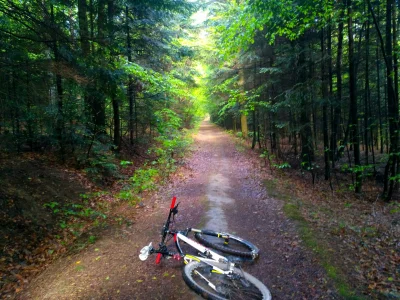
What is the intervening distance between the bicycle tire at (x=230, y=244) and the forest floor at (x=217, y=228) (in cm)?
30

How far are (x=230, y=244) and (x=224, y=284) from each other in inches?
58.4

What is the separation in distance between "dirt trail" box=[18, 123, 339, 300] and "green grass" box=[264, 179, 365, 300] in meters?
0.17

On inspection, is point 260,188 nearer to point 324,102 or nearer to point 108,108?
point 324,102

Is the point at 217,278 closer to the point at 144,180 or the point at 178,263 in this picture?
the point at 178,263

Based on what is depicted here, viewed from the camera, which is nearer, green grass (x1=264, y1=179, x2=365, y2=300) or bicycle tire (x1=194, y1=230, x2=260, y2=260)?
green grass (x1=264, y1=179, x2=365, y2=300)

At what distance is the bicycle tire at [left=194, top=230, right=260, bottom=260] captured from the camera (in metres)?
5.36

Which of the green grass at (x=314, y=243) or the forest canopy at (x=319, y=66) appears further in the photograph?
the forest canopy at (x=319, y=66)

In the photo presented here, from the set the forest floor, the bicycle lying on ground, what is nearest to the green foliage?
the forest floor

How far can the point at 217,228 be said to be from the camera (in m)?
6.89

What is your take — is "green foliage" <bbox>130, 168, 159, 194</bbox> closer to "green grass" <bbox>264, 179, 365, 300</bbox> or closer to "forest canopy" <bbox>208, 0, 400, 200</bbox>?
"green grass" <bbox>264, 179, 365, 300</bbox>

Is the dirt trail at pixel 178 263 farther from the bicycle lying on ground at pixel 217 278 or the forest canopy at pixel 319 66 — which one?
the forest canopy at pixel 319 66

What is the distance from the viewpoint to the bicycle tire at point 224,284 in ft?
13.3

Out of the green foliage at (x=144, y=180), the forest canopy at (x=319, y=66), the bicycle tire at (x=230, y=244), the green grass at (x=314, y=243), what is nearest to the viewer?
the green grass at (x=314, y=243)

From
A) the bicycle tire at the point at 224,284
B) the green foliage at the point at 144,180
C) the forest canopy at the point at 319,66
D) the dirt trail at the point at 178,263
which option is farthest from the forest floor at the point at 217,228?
the forest canopy at the point at 319,66
